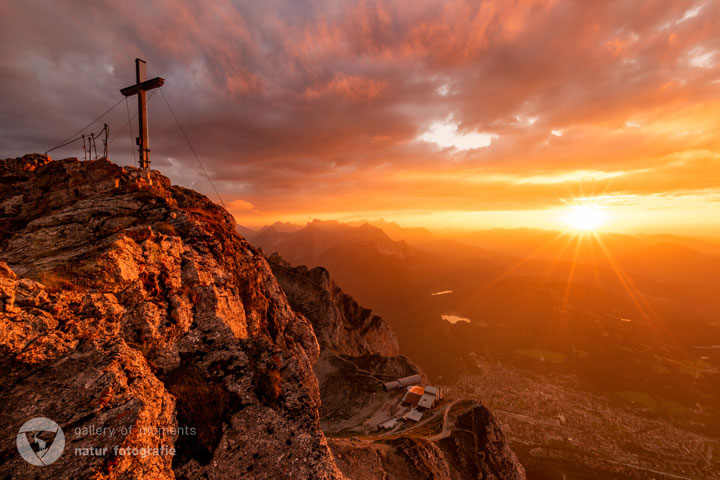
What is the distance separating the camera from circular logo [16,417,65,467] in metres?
13.5

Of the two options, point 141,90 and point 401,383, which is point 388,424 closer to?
point 401,383

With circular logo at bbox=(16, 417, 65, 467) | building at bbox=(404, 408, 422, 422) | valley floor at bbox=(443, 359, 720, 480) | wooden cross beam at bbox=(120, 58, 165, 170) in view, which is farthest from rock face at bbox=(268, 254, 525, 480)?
valley floor at bbox=(443, 359, 720, 480)

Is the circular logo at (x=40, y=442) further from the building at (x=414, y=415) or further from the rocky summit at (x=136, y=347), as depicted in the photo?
the building at (x=414, y=415)

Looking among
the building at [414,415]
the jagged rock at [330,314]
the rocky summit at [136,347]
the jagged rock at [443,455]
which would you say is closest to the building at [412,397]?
the building at [414,415]

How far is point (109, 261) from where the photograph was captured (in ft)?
69.2

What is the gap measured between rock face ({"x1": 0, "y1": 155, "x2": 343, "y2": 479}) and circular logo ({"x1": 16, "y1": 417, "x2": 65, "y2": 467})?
0.83ft

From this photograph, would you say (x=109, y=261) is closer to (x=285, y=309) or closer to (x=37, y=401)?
(x=37, y=401)

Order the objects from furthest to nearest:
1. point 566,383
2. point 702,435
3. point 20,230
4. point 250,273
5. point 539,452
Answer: point 566,383
point 702,435
point 539,452
point 250,273
point 20,230

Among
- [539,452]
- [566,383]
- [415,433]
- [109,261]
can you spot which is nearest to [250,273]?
[109,261]

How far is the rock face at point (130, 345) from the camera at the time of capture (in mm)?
15102

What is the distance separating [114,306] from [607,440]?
19653cm

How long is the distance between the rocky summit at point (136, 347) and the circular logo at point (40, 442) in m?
0.07

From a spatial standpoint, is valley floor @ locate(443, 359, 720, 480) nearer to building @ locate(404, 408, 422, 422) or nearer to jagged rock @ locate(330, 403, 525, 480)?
jagged rock @ locate(330, 403, 525, 480)

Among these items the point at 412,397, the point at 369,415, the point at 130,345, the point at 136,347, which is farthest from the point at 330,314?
the point at 130,345
